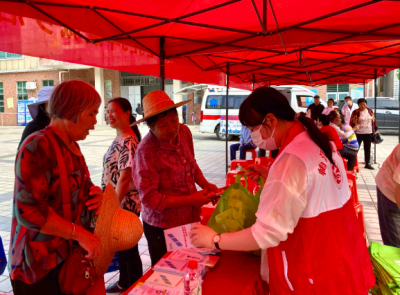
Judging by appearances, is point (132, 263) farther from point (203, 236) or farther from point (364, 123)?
point (364, 123)

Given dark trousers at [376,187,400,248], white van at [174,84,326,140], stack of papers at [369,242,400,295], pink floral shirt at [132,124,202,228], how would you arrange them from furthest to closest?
1. white van at [174,84,326,140]
2. dark trousers at [376,187,400,248]
3. pink floral shirt at [132,124,202,228]
4. stack of papers at [369,242,400,295]

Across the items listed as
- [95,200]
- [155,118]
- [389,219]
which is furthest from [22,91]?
[389,219]

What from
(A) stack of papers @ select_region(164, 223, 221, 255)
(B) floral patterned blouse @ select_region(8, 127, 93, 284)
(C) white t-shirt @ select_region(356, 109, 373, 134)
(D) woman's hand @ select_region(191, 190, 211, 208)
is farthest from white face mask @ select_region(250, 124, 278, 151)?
(C) white t-shirt @ select_region(356, 109, 373, 134)

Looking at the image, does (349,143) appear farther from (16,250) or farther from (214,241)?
(16,250)

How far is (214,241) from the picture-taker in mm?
1423

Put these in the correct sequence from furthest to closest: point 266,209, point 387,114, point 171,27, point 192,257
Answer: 1. point 387,114
2. point 171,27
3. point 192,257
4. point 266,209

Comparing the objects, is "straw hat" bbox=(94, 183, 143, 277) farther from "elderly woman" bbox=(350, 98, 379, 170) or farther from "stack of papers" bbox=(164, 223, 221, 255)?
"elderly woman" bbox=(350, 98, 379, 170)

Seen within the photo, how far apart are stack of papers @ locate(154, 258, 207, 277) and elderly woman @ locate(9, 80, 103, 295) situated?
1.17 feet

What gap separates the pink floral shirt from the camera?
6.81 ft

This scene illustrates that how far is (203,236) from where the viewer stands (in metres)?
1.45

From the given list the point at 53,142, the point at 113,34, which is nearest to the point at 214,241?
the point at 53,142

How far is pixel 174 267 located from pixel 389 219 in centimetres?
177

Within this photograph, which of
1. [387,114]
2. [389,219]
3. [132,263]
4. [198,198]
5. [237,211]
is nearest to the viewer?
[237,211]

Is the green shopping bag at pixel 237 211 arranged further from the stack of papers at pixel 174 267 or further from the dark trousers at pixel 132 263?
the dark trousers at pixel 132 263
